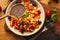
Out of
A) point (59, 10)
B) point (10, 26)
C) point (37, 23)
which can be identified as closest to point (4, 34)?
point (10, 26)

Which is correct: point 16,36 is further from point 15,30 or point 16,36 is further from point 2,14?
point 2,14

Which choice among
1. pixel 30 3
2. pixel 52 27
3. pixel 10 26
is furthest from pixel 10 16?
pixel 52 27

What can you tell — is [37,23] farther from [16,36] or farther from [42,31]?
[16,36]

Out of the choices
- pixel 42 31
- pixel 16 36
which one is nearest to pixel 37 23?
pixel 42 31

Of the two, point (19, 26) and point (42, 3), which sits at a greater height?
point (42, 3)

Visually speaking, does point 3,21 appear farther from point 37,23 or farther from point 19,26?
point 37,23

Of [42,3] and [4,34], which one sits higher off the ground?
[42,3]

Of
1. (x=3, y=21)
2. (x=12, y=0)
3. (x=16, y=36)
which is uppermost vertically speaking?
(x=12, y=0)
